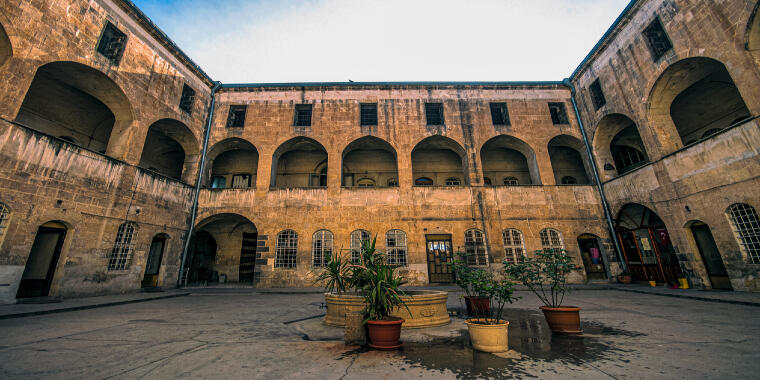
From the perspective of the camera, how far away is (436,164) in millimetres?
18828

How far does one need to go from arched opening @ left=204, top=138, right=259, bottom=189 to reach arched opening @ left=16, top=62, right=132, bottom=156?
564 cm

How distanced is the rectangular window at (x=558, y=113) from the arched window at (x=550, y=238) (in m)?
7.35

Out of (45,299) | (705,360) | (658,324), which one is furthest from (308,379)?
(45,299)

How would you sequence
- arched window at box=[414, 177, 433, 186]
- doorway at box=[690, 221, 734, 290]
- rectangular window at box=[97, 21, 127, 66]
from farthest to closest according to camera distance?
arched window at box=[414, 177, 433, 186] < rectangular window at box=[97, 21, 127, 66] < doorway at box=[690, 221, 734, 290]

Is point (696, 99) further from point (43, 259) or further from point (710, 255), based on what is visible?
point (43, 259)

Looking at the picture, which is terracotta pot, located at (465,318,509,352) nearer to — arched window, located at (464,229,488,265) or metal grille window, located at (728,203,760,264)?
arched window, located at (464,229,488,265)

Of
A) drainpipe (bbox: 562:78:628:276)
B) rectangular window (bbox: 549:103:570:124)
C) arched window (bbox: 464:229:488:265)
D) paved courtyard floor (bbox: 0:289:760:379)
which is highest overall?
rectangular window (bbox: 549:103:570:124)

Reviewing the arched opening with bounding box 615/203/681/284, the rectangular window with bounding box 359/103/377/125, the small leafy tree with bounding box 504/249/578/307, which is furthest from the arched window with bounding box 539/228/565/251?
the rectangular window with bounding box 359/103/377/125

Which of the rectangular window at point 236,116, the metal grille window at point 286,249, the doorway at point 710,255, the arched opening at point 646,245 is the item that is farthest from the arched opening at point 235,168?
the doorway at point 710,255

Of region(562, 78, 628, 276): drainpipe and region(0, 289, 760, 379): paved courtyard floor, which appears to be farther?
region(562, 78, 628, 276): drainpipe

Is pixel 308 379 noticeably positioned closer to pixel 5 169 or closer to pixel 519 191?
pixel 5 169

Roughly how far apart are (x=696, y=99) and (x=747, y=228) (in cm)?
802

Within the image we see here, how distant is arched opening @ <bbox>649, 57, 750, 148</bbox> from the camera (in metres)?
12.1

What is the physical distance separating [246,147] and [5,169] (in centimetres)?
994
